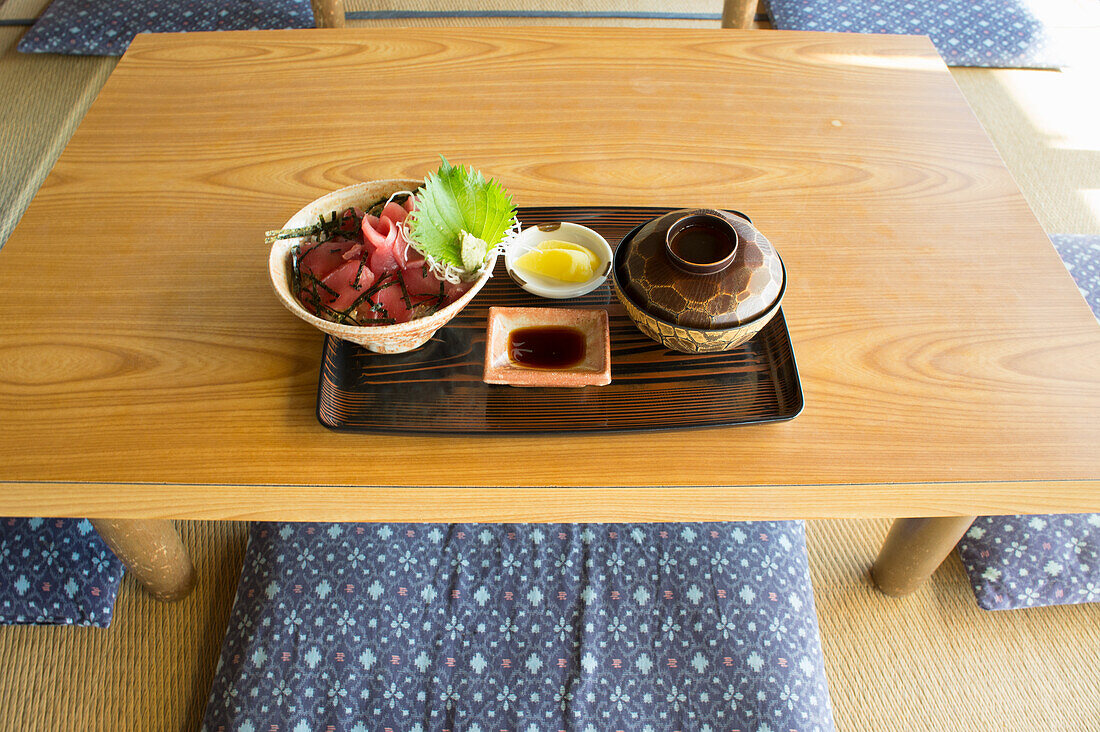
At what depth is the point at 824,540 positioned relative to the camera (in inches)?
57.2

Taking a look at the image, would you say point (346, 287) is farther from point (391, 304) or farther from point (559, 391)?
point (559, 391)

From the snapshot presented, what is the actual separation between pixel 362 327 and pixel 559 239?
0.35 m

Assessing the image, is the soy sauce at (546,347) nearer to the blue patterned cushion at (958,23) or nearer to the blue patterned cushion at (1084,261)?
the blue patterned cushion at (1084,261)

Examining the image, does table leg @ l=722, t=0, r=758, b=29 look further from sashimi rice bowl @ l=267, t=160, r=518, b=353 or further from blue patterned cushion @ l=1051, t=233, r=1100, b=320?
sashimi rice bowl @ l=267, t=160, r=518, b=353

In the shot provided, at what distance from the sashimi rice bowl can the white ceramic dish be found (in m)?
0.09

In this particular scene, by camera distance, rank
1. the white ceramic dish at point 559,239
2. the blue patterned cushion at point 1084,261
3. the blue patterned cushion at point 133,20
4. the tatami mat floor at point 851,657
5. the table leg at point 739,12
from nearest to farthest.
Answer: the white ceramic dish at point 559,239 → the tatami mat floor at point 851,657 → the blue patterned cushion at point 1084,261 → the table leg at point 739,12 → the blue patterned cushion at point 133,20

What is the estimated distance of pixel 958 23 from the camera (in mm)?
2254

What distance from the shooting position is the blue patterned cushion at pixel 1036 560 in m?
1.27

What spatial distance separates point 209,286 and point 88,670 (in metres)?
0.81

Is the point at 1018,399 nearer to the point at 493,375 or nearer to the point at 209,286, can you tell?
the point at 493,375

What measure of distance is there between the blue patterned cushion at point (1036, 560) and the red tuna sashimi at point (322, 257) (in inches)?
50.1

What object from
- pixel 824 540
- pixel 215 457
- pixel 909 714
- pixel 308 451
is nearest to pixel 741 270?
pixel 308 451

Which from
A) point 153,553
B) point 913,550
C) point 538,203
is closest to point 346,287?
point 538,203

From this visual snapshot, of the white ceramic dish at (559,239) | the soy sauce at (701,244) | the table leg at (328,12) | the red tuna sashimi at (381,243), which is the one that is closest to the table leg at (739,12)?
the table leg at (328,12)
